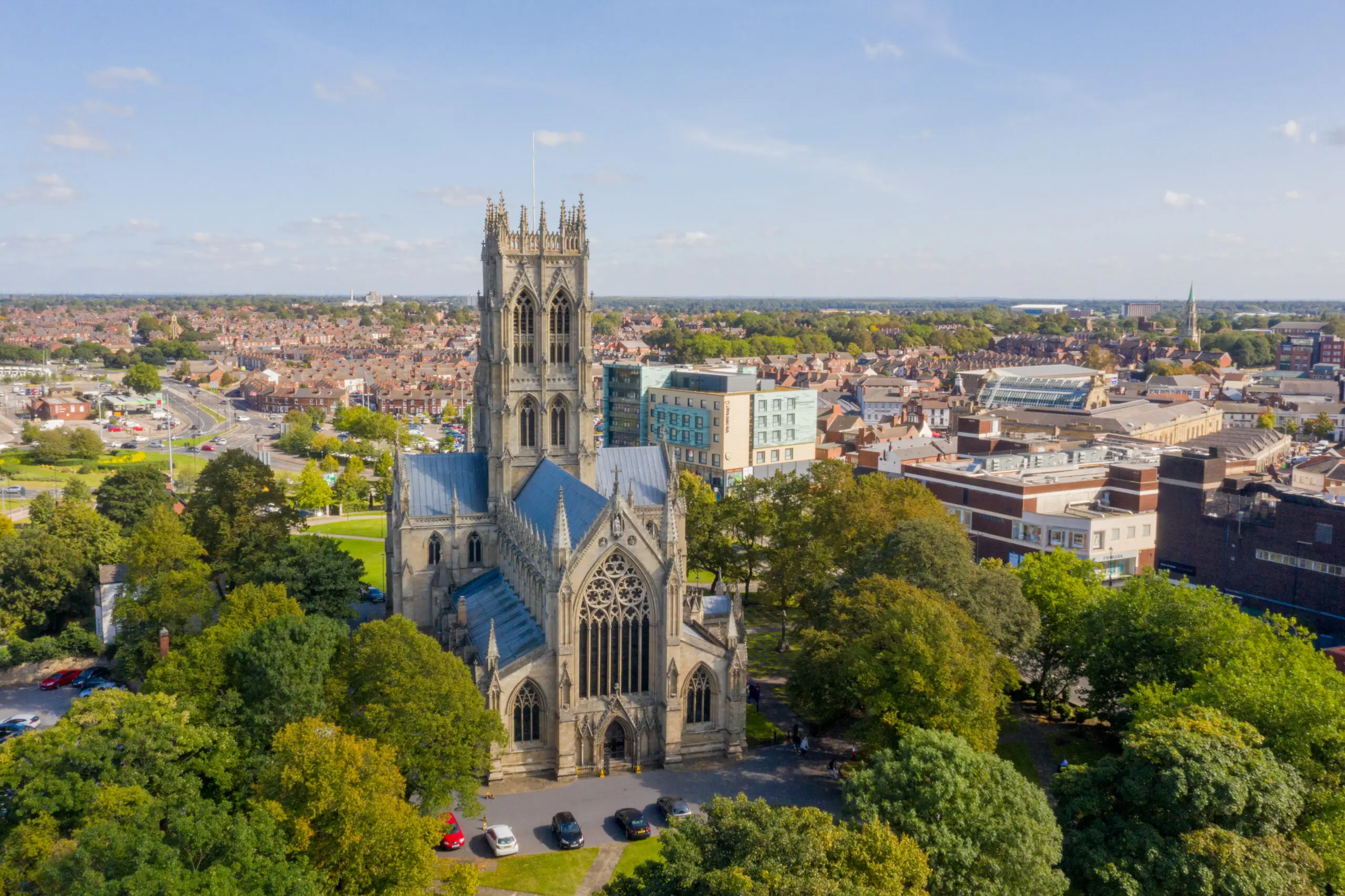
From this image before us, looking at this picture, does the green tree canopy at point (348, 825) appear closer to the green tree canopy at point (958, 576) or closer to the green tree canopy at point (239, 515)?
the green tree canopy at point (958, 576)

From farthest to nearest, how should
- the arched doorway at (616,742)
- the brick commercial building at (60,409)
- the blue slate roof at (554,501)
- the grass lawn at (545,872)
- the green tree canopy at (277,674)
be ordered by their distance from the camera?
the brick commercial building at (60,409)
the blue slate roof at (554,501)
the arched doorway at (616,742)
the green tree canopy at (277,674)
the grass lawn at (545,872)

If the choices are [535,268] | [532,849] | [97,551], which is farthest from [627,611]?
[97,551]

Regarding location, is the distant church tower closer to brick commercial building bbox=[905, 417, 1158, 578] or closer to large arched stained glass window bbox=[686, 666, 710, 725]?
large arched stained glass window bbox=[686, 666, 710, 725]

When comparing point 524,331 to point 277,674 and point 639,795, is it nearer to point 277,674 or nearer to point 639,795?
point 277,674

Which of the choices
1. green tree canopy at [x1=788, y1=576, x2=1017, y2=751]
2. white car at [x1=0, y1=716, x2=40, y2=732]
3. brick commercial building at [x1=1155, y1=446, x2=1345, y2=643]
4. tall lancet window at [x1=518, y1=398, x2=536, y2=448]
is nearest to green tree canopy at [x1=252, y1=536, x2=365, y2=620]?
tall lancet window at [x1=518, y1=398, x2=536, y2=448]

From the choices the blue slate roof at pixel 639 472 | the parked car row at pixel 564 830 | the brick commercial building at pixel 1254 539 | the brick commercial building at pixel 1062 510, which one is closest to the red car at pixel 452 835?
the parked car row at pixel 564 830

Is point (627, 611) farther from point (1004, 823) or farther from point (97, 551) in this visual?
point (97, 551)
